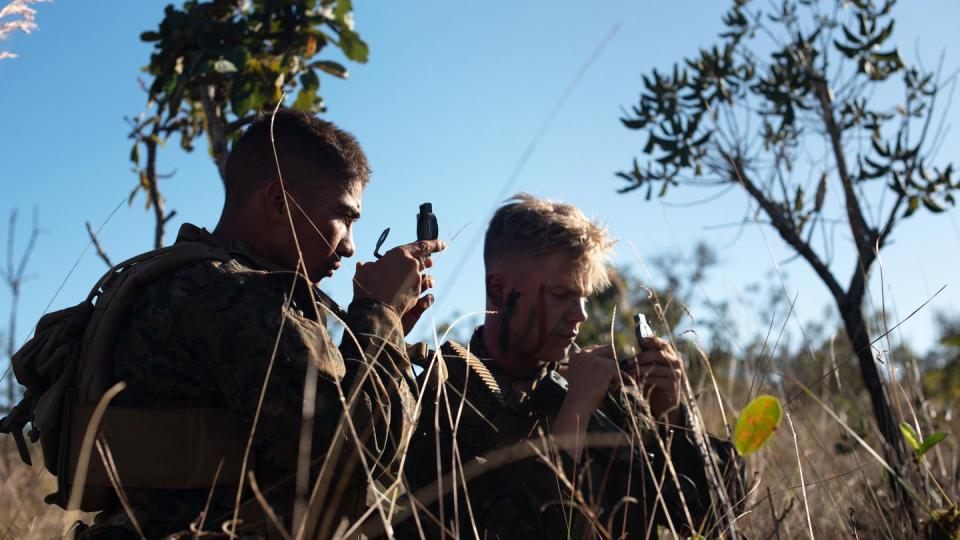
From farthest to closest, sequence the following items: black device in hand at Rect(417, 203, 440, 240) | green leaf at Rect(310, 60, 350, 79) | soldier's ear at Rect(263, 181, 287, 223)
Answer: green leaf at Rect(310, 60, 350, 79), black device in hand at Rect(417, 203, 440, 240), soldier's ear at Rect(263, 181, 287, 223)

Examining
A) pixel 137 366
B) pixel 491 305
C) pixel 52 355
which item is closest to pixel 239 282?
pixel 137 366

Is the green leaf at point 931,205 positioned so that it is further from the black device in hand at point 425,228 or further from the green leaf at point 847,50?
the black device in hand at point 425,228

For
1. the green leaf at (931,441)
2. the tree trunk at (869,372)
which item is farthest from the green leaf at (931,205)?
the green leaf at (931,441)

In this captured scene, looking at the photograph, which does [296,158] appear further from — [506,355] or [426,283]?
[506,355]

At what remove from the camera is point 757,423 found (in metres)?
1.56

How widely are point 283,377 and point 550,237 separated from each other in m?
1.29

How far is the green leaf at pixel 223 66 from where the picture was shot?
323cm

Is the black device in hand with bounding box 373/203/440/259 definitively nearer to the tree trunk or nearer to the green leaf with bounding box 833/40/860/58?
the tree trunk

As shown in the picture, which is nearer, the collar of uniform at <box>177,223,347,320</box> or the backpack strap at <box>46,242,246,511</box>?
the backpack strap at <box>46,242,246,511</box>

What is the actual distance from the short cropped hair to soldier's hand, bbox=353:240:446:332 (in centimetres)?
28

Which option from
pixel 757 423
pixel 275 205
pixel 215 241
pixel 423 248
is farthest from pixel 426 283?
pixel 757 423

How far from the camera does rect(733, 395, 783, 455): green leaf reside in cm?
153

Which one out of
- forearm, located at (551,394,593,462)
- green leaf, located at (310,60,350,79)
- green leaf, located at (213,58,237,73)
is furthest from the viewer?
green leaf, located at (310,60,350,79)

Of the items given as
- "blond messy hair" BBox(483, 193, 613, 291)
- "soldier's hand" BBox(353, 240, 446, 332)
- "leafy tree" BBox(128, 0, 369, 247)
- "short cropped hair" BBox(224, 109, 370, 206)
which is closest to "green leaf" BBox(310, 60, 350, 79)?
"leafy tree" BBox(128, 0, 369, 247)
